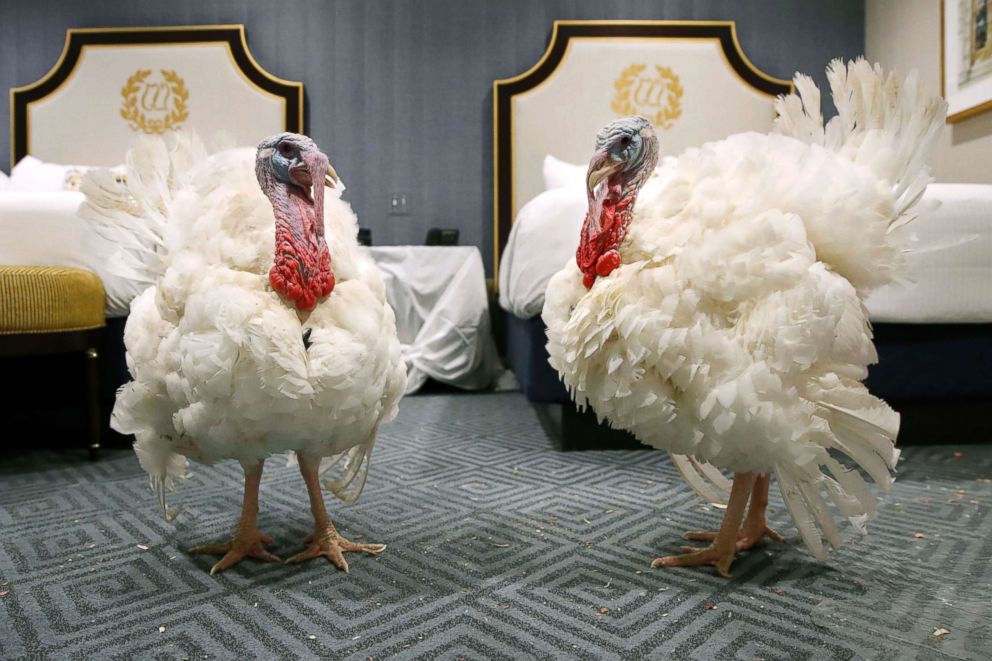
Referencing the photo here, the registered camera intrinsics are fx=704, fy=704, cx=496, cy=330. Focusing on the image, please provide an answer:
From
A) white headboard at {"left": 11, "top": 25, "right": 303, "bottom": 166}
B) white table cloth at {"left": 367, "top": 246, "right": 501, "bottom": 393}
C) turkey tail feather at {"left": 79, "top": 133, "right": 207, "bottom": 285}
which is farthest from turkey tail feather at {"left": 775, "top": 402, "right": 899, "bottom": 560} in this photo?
white headboard at {"left": 11, "top": 25, "right": 303, "bottom": 166}

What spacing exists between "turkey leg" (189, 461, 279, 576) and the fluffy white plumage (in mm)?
99

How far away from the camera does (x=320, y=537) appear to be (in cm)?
142

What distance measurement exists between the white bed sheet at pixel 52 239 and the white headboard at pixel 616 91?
2.51 meters

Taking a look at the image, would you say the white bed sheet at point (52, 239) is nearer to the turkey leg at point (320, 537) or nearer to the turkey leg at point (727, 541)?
the turkey leg at point (320, 537)

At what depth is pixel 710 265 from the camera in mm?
1217

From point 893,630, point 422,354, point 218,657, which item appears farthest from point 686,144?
point 218,657

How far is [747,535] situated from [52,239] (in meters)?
2.24

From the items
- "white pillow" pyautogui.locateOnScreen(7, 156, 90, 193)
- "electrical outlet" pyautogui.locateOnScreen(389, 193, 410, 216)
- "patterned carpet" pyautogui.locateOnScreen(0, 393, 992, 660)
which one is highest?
"white pillow" pyautogui.locateOnScreen(7, 156, 90, 193)

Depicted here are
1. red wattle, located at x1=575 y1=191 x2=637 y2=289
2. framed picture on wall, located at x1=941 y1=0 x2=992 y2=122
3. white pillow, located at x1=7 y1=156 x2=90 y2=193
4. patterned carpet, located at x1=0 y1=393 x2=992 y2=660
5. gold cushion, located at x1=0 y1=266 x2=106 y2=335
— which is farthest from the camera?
white pillow, located at x1=7 y1=156 x2=90 y2=193

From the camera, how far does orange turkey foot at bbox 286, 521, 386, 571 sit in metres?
1.38

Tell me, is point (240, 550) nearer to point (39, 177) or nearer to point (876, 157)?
point (876, 157)

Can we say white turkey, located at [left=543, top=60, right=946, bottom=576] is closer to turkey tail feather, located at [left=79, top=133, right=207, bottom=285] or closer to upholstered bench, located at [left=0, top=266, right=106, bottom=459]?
turkey tail feather, located at [left=79, top=133, right=207, bottom=285]

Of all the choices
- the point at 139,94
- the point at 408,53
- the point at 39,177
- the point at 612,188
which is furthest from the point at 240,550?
the point at 139,94

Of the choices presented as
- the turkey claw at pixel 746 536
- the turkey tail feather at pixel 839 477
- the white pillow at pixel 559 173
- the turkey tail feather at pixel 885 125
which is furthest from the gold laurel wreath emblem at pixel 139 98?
the turkey tail feather at pixel 839 477
